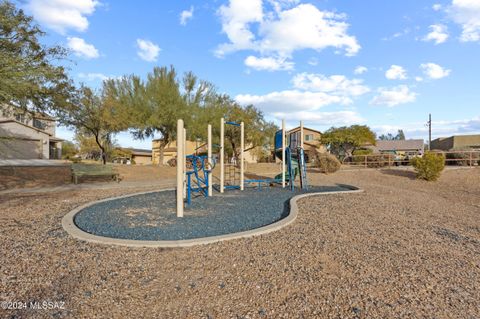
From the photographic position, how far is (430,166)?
45.6 feet

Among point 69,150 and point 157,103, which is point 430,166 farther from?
point 69,150

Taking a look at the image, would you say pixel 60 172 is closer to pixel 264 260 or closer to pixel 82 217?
pixel 82 217

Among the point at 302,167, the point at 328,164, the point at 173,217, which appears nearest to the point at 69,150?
the point at 328,164

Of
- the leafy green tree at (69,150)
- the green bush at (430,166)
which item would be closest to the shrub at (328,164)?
the green bush at (430,166)

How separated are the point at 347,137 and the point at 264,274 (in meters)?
33.6

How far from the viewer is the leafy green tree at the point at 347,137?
33.9m

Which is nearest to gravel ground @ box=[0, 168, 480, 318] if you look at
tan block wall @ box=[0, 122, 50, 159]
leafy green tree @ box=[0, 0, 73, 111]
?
leafy green tree @ box=[0, 0, 73, 111]

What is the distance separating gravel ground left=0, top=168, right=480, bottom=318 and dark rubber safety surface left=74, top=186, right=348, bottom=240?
2.15 ft

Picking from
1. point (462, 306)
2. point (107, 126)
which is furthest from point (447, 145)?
point (462, 306)

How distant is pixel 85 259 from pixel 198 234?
67.2 inches

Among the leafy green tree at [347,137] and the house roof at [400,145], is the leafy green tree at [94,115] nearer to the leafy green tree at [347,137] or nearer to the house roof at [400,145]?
the leafy green tree at [347,137]

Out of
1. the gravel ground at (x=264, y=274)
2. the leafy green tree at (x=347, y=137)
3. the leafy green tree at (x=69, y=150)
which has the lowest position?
the gravel ground at (x=264, y=274)

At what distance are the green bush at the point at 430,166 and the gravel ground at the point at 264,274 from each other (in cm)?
1018

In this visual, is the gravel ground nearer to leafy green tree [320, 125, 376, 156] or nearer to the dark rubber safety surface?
the dark rubber safety surface
